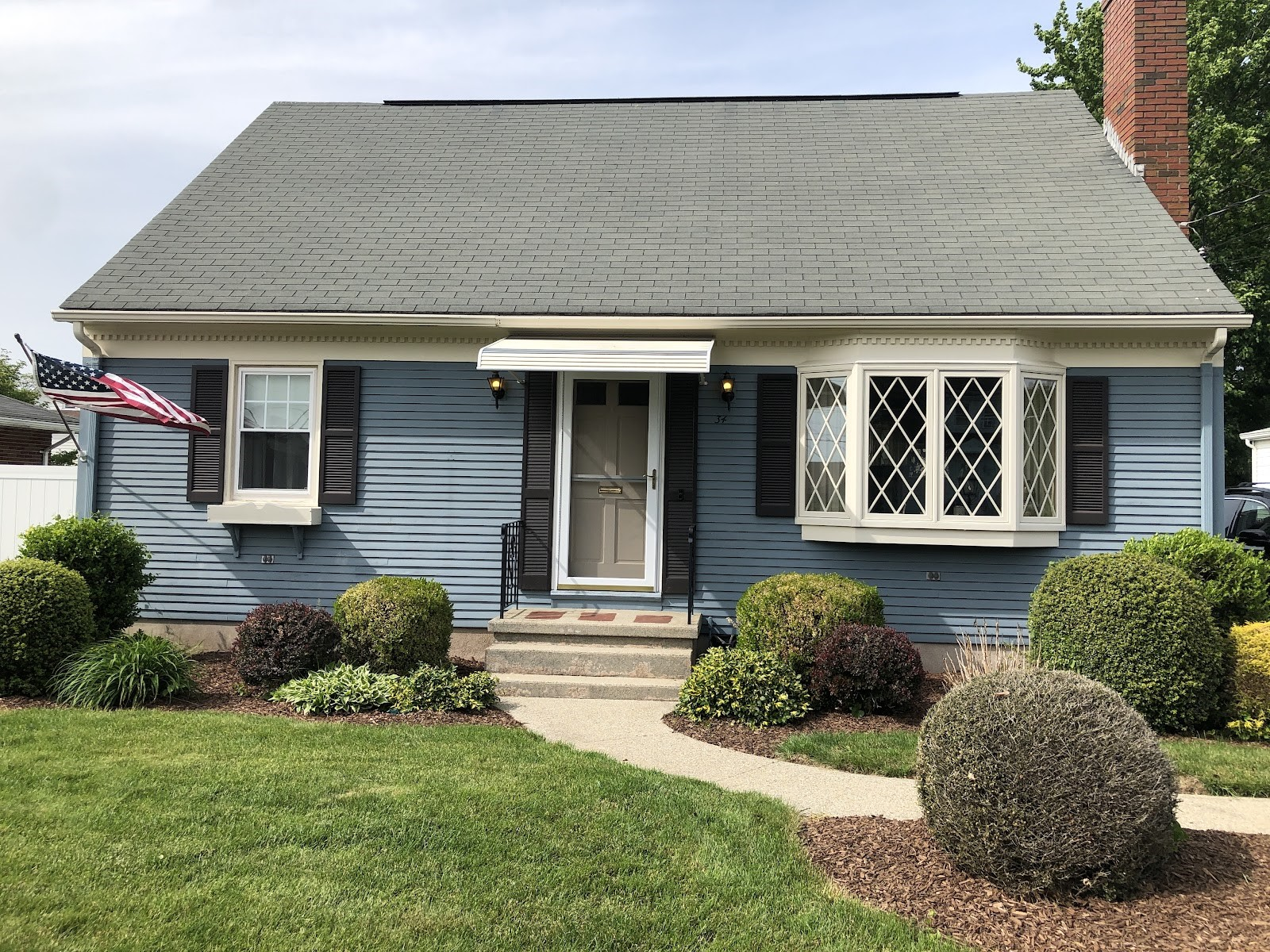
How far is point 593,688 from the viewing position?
6.96m

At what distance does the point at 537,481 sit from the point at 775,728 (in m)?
3.36

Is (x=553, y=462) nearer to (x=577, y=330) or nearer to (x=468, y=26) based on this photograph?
(x=577, y=330)

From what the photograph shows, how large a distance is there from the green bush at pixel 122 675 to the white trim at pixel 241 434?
2.08 meters

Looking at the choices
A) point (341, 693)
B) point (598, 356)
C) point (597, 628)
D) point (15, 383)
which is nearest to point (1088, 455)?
point (598, 356)

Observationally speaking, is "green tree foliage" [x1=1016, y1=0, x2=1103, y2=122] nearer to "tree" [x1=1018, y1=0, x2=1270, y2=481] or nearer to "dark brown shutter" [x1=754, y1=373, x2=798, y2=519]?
"tree" [x1=1018, y1=0, x2=1270, y2=481]

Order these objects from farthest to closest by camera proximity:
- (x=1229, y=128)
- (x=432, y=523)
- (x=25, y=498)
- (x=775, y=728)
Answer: (x=1229, y=128), (x=25, y=498), (x=432, y=523), (x=775, y=728)

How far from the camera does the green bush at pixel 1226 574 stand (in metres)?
6.79

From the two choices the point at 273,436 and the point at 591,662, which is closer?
the point at 591,662

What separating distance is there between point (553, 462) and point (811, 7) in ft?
21.1

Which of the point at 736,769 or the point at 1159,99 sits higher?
the point at 1159,99

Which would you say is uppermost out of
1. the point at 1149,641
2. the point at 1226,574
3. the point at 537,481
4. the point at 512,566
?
the point at 537,481

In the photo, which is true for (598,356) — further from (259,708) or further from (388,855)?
(388,855)

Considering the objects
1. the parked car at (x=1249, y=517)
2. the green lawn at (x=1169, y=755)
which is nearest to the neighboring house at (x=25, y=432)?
the green lawn at (x=1169, y=755)

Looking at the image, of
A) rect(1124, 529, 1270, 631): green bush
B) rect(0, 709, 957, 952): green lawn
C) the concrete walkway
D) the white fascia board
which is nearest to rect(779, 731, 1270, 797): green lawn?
the concrete walkway
